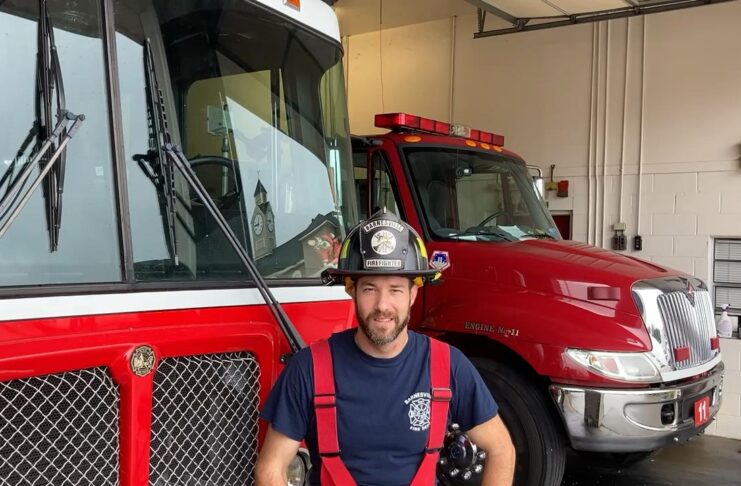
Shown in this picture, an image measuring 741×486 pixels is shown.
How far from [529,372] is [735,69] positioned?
4.30 metres

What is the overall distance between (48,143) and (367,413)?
1226 millimetres

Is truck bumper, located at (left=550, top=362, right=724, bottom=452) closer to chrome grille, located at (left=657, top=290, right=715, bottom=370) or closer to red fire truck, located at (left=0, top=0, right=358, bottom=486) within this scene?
chrome grille, located at (left=657, top=290, right=715, bottom=370)

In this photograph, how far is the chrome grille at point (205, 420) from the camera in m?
2.20

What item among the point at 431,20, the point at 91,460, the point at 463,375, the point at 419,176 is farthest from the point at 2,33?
the point at 431,20

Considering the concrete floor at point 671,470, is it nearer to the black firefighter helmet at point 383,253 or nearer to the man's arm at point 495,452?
the man's arm at point 495,452

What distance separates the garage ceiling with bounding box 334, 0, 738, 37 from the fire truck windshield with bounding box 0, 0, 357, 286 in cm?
447

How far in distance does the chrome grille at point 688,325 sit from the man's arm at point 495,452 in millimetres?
2475

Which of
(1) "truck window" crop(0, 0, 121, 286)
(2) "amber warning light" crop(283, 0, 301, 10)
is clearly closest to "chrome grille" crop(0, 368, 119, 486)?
(1) "truck window" crop(0, 0, 121, 286)

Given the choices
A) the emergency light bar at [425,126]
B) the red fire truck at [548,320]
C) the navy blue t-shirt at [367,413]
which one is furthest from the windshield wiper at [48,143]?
the emergency light bar at [425,126]

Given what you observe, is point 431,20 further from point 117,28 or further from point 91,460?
point 91,460

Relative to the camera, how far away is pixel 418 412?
87.9 inches

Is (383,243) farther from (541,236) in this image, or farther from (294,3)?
(541,236)

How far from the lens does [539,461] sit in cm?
433

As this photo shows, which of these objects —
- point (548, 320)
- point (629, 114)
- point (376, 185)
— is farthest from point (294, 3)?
point (629, 114)
